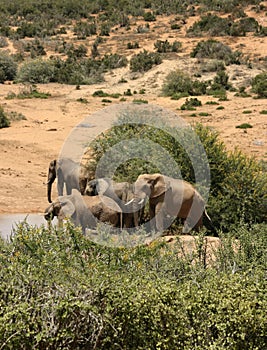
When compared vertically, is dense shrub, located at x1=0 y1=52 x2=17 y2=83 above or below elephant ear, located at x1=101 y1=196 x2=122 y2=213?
below

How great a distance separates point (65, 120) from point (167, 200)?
13.8 m

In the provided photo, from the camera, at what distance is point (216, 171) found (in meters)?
10.2

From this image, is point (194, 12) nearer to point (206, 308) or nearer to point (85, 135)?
point (85, 135)

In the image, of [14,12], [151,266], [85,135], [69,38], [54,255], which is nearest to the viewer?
[54,255]

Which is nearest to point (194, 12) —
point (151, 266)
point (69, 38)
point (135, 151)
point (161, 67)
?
point (69, 38)

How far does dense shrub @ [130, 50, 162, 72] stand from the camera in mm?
32844

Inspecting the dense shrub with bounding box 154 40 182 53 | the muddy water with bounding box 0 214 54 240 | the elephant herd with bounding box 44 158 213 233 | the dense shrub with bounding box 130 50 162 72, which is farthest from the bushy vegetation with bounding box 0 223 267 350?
the dense shrub with bounding box 154 40 182 53

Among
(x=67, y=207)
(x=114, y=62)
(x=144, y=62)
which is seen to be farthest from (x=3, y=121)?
(x=114, y=62)

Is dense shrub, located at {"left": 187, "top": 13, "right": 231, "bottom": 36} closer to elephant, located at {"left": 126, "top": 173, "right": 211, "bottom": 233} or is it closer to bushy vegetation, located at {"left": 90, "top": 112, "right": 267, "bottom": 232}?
bushy vegetation, located at {"left": 90, "top": 112, "right": 267, "bottom": 232}

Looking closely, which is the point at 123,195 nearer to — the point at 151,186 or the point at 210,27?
the point at 151,186

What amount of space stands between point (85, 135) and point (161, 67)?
50.7 feet

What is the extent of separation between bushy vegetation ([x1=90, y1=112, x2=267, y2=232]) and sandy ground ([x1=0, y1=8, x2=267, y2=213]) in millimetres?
2345

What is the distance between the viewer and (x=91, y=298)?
4.65 meters

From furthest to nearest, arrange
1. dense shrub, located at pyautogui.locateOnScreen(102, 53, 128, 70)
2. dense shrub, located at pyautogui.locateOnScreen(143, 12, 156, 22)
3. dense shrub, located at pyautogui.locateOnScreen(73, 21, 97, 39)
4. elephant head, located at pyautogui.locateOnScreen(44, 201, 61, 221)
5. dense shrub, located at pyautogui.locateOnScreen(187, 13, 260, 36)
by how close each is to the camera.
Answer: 1. dense shrub, located at pyautogui.locateOnScreen(143, 12, 156, 22)
2. dense shrub, located at pyautogui.locateOnScreen(73, 21, 97, 39)
3. dense shrub, located at pyautogui.locateOnScreen(187, 13, 260, 36)
4. dense shrub, located at pyautogui.locateOnScreen(102, 53, 128, 70)
5. elephant head, located at pyautogui.locateOnScreen(44, 201, 61, 221)
